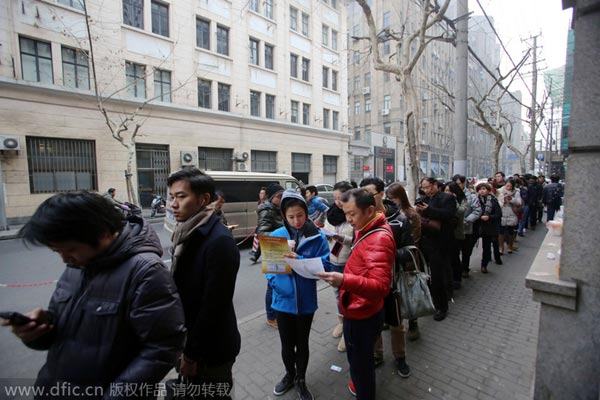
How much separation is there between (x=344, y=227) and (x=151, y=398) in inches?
104

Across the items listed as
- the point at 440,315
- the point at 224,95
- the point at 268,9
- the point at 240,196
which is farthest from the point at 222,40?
the point at 440,315

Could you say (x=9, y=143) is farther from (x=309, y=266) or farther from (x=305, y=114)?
(x=305, y=114)

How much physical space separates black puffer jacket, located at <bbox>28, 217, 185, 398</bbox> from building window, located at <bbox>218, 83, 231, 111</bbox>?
63.3 feet

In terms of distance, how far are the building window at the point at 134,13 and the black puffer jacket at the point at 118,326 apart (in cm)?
1833

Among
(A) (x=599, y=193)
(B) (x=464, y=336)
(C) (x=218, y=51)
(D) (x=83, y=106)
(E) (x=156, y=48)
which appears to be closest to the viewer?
(A) (x=599, y=193)

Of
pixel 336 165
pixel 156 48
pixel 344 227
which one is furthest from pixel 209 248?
pixel 336 165

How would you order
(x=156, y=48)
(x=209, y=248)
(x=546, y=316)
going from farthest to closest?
(x=156, y=48)
(x=546, y=316)
(x=209, y=248)

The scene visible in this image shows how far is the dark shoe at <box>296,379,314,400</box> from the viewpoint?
265 centimetres

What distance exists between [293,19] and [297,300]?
24995 millimetres

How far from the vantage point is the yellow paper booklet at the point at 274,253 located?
92.5 inches

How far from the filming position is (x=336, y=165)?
90.0 feet

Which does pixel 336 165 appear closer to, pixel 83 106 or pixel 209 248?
pixel 83 106

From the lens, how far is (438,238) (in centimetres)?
437

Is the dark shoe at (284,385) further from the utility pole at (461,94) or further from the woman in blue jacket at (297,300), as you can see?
the utility pole at (461,94)
